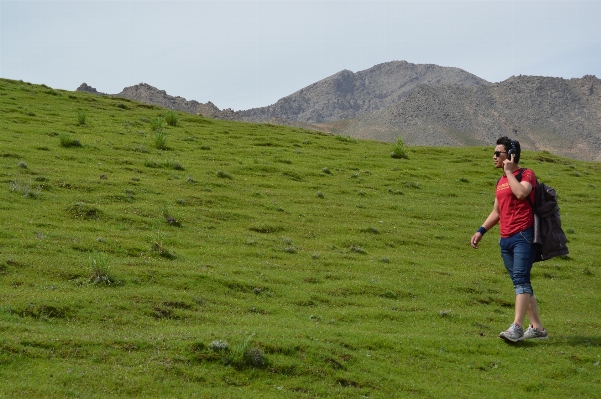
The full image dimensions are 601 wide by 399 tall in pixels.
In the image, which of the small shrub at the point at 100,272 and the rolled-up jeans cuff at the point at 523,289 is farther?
the small shrub at the point at 100,272

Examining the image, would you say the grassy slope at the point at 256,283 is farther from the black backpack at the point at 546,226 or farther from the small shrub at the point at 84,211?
the black backpack at the point at 546,226

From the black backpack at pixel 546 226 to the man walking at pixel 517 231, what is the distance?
0.14 m

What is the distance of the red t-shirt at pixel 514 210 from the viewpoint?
14.6m

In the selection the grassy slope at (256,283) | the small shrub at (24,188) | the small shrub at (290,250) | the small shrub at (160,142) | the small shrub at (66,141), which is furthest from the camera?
the small shrub at (160,142)

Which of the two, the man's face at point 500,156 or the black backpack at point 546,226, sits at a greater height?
the man's face at point 500,156

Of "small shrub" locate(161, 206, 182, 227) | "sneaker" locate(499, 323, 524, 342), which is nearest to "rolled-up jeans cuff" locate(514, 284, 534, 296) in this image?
"sneaker" locate(499, 323, 524, 342)

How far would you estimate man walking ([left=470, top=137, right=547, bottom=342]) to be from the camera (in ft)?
47.2

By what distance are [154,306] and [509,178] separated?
9617mm

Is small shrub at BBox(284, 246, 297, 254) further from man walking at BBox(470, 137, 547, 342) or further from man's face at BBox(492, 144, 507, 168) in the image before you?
man's face at BBox(492, 144, 507, 168)

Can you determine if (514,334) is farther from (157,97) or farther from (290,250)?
(157,97)

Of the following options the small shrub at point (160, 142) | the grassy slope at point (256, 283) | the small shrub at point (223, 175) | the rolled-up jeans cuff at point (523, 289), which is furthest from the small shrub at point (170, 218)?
the small shrub at point (160, 142)

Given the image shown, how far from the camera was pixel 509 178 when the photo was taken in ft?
47.6

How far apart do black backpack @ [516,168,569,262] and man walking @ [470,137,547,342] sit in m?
0.14

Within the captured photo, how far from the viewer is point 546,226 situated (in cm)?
1445
